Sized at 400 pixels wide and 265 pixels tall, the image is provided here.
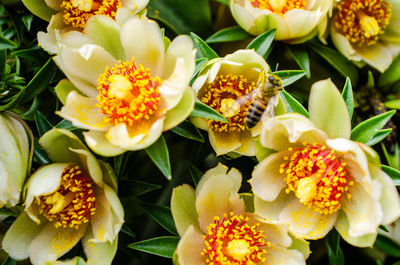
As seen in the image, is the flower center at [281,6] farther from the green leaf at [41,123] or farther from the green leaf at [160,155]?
the green leaf at [41,123]

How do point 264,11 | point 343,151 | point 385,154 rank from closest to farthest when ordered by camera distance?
point 343,151, point 264,11, point 385,154

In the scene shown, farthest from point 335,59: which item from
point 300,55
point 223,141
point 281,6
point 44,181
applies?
point 44,181

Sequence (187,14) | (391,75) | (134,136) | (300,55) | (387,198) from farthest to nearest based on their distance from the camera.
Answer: (187,14) → (391,75) → (300,55) → (134,136) → (387,198)

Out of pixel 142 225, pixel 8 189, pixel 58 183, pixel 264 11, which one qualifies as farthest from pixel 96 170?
pixel 264 11

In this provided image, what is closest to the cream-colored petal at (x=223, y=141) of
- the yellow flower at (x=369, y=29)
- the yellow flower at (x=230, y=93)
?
the yellow flower at (x=230, y=93)

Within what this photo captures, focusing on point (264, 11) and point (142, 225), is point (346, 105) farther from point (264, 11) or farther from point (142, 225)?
point (142, 225)

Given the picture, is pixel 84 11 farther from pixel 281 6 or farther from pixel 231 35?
pixel 281 6
